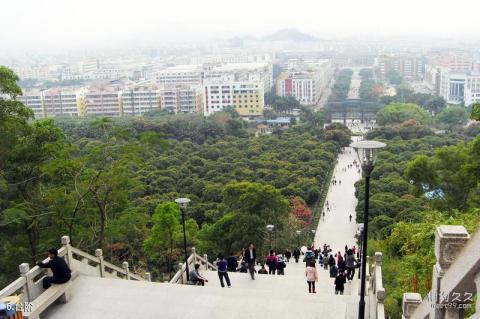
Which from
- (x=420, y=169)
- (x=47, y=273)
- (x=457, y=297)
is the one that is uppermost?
(x=457, y=297)

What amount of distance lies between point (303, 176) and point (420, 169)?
12001 millimetres

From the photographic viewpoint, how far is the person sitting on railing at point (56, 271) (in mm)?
7199

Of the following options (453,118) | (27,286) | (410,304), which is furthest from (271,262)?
(453,118)

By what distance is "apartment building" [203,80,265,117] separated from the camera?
6656 cm

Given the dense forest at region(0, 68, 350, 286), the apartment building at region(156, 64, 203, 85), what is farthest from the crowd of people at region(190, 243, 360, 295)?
the apartment building at region(156, 64, 203, 85)

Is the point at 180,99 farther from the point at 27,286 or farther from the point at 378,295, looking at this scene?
the point at 378,295

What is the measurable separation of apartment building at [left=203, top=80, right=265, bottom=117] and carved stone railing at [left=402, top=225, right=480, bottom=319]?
62214 millimetres

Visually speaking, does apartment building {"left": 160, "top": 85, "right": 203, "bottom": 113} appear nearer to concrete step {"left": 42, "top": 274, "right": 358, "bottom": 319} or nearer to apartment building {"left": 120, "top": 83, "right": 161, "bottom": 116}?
apartment building {"left": 120, "top": 83, "right": 161, "bottom": 116}

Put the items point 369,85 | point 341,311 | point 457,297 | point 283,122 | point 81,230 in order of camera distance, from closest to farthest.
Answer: point 457,297 < point 341,311 < point 81,230 < point 283,122 < point 369,85

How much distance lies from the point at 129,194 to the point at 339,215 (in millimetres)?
11573

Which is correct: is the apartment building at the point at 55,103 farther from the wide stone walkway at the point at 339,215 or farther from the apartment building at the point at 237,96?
the wide stone walkway at the point at 339,215

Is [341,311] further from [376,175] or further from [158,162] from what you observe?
[158,162]

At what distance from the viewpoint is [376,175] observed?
98.3 feet

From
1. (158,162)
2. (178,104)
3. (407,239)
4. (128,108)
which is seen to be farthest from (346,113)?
(407,239)
